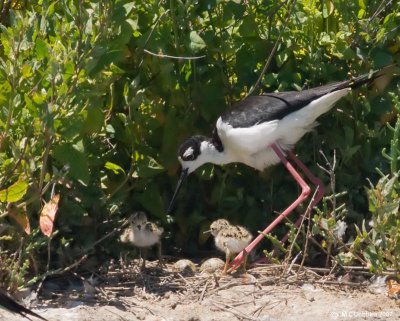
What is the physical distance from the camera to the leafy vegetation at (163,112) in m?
5.01

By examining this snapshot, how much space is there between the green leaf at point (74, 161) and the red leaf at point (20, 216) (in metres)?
0.33

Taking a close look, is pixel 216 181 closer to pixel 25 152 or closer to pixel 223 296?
pixel 223 296

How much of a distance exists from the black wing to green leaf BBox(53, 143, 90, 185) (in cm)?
107

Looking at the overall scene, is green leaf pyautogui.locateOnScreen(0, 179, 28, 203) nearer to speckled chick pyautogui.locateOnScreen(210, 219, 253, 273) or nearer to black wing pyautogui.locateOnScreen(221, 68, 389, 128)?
speckled chick pyautogui.locateOnScreen(210, 219, 253, 273)

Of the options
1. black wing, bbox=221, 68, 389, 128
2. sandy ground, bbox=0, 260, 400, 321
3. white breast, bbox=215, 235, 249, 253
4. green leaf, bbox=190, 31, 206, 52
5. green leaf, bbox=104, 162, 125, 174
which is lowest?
sandy ground, bbox=0, 260, 400, 321

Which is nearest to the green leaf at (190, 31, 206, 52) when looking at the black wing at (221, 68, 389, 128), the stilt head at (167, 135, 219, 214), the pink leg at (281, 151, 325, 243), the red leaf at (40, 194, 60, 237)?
the black wing at (221, 68, 389, 128)

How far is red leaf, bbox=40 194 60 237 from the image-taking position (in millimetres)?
5141

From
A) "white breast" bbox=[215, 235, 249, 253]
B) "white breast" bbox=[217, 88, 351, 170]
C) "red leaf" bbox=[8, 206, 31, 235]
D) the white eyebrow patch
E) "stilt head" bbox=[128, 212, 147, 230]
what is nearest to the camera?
"red leaf" bbox=[8, 206, 31, 235]

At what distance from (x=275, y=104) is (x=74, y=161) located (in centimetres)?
135

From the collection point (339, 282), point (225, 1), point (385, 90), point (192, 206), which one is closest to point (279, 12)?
point (225, 1)

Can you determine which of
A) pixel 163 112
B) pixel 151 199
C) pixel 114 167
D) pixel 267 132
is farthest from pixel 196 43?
pixel 151 199

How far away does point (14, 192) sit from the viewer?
4.99 metres

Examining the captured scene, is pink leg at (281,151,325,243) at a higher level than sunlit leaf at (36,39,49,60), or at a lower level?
lower

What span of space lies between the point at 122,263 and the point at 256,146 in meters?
1.08
